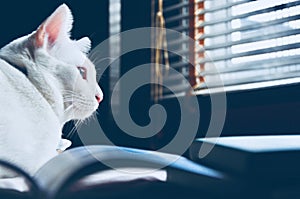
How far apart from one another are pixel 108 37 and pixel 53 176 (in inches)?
36.6

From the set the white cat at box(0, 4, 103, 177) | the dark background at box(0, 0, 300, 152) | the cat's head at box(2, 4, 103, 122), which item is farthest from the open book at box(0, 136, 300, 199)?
the dark background at box(0, 0, 300, 152)

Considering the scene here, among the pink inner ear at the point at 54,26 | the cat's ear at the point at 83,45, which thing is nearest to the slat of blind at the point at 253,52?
the cat's ear at the point at 83,45

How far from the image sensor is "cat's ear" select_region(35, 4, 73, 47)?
29.9 inches

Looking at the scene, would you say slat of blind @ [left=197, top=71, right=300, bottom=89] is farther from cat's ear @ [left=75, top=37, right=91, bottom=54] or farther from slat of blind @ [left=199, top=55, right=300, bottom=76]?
cat's ear @ [left=75, top=37, right=91, bottom=54]

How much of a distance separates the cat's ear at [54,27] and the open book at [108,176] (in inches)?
13.0

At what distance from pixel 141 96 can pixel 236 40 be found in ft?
1.10

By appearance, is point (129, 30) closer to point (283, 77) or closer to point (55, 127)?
point (283, 77)

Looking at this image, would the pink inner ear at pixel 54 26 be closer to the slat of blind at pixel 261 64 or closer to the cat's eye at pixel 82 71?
the cat's eye at pixel 82 71

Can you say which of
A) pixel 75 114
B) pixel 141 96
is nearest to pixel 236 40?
pixel 141 96

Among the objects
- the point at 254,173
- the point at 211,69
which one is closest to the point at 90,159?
the point at 254,173

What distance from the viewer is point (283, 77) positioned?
0.92 m

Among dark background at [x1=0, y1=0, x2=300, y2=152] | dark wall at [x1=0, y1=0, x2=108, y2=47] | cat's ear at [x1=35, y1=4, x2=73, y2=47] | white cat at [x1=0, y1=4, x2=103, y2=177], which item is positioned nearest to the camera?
white cat at [x1=0, y1=4, x2=103, y2=177]

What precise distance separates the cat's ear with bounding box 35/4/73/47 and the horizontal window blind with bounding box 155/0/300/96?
42 cm

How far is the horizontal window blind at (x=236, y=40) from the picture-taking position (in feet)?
3.08
